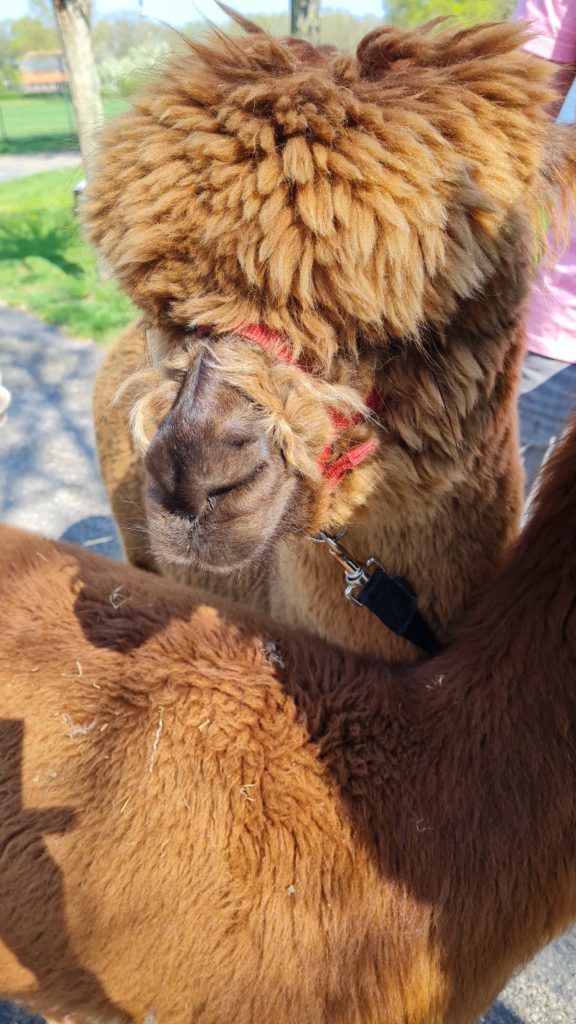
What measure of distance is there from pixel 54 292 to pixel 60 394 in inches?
137

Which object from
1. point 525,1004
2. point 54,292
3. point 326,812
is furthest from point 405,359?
point 54,292

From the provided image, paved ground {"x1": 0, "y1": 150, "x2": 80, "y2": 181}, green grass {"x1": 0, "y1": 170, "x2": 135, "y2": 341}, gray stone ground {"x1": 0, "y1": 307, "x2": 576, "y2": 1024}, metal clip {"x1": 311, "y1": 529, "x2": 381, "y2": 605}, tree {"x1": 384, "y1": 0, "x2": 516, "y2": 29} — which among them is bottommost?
gray stone ground {"x1": 0, "y1": 307, "x2": 576, "y2": 1024}

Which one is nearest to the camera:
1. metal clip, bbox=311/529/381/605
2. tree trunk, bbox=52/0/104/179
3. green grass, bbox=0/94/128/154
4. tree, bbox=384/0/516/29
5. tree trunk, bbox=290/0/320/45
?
metal clip, bbox=311/529/381/605

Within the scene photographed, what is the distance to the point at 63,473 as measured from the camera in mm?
5059

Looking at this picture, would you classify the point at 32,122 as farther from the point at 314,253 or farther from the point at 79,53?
the point at 314,253

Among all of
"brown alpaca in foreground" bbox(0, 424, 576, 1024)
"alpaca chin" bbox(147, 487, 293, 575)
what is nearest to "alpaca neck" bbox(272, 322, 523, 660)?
"brown alpaca in foreground" bbox(0, 424, 576, 1024)

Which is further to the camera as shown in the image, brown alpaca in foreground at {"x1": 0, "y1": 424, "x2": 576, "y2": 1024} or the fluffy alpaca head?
brown alpaca in foreground at {"x1": 0, "y1": 424, "x2": 576, "y2": 1024}

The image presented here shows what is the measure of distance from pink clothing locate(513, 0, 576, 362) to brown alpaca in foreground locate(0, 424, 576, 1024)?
3.17 ft

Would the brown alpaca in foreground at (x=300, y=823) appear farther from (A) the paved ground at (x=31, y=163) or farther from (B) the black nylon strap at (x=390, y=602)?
(A) the paved ground at (x=31, y=163)

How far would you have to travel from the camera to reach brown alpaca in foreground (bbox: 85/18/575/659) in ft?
4.49

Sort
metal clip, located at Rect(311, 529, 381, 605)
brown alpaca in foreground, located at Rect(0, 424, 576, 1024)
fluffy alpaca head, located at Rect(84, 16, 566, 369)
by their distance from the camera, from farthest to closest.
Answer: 1. metal clip, located at Rect(311, 529, 381, 605)
2. brown alpaca in foreground, located at Rect(0, 424, 576, 1024)
3. fluffy alpaca head, located at Rect(84, 16, 566, 369)

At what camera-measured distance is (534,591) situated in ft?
5.15

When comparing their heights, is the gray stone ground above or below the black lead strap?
below

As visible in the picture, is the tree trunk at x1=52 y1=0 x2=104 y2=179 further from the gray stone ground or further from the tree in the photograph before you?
the tree
